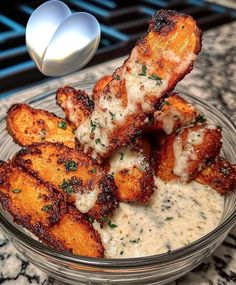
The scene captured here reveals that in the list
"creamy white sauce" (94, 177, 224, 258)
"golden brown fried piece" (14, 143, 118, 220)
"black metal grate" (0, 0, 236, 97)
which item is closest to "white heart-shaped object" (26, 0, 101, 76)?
"golden brown fried piece" (14, 143, 118, 220)

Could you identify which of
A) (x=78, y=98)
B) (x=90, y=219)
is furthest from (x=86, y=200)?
(x=78, y=98)

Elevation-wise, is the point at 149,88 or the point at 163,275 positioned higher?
the point at 149,88

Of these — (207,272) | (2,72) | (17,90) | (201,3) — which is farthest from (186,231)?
(201,3)

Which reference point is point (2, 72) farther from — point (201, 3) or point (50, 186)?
point (201, 3)

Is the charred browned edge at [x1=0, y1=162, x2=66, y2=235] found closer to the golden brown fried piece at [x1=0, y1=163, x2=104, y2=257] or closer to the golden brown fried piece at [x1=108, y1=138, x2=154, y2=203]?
the golden brown fried piece at [x1=0, y1=163, x2=104, y2=257]

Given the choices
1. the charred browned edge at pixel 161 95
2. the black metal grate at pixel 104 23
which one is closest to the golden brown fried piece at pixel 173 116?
the charred browned edge at pixel 161 95

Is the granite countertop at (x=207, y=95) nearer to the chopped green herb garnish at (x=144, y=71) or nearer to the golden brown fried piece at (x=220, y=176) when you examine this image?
the golden brown fried piece at (x=220, y=176)
